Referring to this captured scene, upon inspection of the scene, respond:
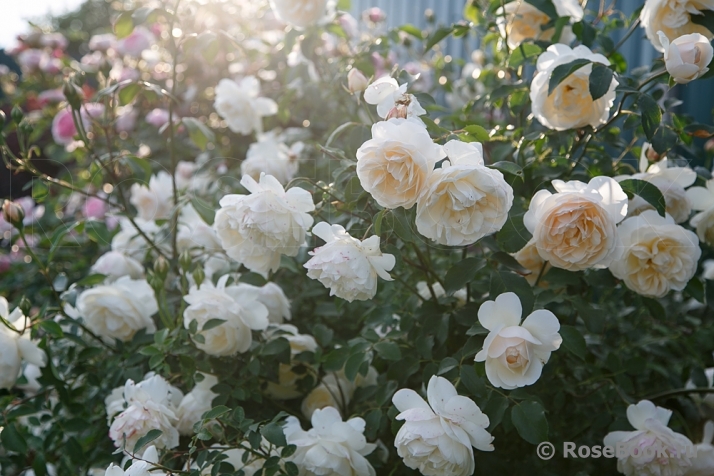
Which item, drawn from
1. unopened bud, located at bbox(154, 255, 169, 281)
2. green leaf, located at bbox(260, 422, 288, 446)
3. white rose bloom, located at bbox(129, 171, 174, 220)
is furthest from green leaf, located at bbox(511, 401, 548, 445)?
Result: white rose bloom, located at bbox(129, 171, 174, 220)

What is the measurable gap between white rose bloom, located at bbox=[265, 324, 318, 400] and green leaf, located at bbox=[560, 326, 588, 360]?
428mm

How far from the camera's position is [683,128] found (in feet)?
3.55

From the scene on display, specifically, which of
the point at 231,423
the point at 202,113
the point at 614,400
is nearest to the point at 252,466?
the point at 231,423

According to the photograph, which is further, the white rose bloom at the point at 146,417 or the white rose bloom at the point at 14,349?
the white rose bloom at the point at 14,349

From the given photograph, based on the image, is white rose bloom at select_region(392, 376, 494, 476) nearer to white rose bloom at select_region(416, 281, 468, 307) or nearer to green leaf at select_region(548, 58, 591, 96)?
white rose bloom at select_region(416, 281, 468, 307)

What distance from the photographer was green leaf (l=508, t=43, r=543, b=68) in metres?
1.04

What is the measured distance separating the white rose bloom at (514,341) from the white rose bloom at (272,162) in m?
0.61

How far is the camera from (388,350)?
36.4 inches

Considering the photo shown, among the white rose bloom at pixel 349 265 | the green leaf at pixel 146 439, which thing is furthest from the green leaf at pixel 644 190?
the green leaf at pixel 146 439

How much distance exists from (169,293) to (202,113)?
1581mm

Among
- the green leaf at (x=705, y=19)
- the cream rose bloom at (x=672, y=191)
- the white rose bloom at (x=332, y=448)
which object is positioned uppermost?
the green leaf at (x=705, y=19)

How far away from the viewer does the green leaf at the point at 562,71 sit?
2.71 ft

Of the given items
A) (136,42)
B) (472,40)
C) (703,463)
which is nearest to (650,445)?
(703,463)

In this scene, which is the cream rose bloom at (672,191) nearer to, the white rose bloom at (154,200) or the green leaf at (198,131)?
the green leaf at (198,131)
